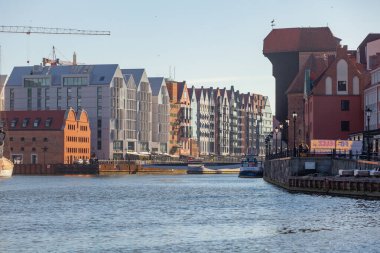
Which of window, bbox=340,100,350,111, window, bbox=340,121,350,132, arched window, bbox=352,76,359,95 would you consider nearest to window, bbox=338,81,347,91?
arched window, bbox=352,76,359,95

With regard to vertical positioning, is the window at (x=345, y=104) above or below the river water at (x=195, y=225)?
above

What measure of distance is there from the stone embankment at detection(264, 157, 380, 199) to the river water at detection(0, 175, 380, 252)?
215 centimetres

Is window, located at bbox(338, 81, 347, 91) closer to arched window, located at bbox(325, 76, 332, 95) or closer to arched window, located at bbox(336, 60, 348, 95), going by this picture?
arched window, located at bbox(336, 60, 348, 95)

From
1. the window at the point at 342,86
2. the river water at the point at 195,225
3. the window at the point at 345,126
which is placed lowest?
the river water at the point at 195,225

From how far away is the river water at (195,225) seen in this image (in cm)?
6053

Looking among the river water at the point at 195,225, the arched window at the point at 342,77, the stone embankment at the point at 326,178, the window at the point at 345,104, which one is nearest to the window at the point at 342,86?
the arched window at the point at 342,77

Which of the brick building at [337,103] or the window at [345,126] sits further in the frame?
the window at [345,126]

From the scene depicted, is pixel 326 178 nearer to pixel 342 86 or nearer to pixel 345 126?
pixel 345 126

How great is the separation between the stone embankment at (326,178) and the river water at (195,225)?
215 centimetres

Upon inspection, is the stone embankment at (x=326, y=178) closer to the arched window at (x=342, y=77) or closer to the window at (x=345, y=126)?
the window at (x=345, y=126)

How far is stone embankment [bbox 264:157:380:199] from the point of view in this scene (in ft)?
323

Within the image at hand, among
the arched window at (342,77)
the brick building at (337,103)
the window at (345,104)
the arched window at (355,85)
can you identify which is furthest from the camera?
the window at (345,104)

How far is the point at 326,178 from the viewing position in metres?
111

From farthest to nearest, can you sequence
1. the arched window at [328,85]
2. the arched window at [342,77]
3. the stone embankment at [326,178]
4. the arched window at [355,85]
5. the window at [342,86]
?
1. the arched window at [328,85]
2. the window at [342,86]
3. the arched window at [355,85]
4. the arched window at [342,77]
5. the stone embankment at [326,178]
